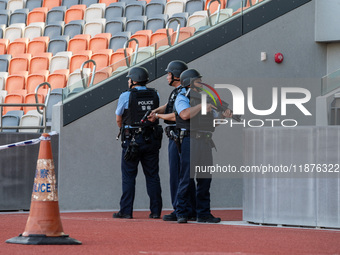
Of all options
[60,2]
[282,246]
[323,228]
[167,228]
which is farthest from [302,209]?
[60,2]

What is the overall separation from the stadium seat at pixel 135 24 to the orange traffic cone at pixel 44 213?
11106 millimetres

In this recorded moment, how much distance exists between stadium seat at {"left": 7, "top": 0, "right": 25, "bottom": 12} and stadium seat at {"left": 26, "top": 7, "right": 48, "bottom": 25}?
112cm

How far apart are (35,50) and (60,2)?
10.7ft

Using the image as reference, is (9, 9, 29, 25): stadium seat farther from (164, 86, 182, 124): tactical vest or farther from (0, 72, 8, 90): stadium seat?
(164, 86, 182, 124): tactical vest

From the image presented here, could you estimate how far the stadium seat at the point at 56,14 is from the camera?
2159cm

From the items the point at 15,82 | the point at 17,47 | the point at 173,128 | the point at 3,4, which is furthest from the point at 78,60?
the point at 173,128

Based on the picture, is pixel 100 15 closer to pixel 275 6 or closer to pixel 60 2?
pixel 60 2

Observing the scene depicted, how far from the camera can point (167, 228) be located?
10.2 metres

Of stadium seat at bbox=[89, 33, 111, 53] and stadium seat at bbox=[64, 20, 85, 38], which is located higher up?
stadium seat at bbox=[64, 20, 85, 38]

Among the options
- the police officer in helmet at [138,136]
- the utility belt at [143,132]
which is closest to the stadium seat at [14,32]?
the police officer in helmet at [138,136]

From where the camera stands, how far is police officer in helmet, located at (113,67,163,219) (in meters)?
11.9

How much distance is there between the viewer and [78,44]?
19.3 m

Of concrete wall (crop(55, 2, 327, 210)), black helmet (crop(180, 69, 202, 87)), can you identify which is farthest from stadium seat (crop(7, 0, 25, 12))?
black helmet (crop(180, 69, 202, 87))

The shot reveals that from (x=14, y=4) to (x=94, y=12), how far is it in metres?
3.14
